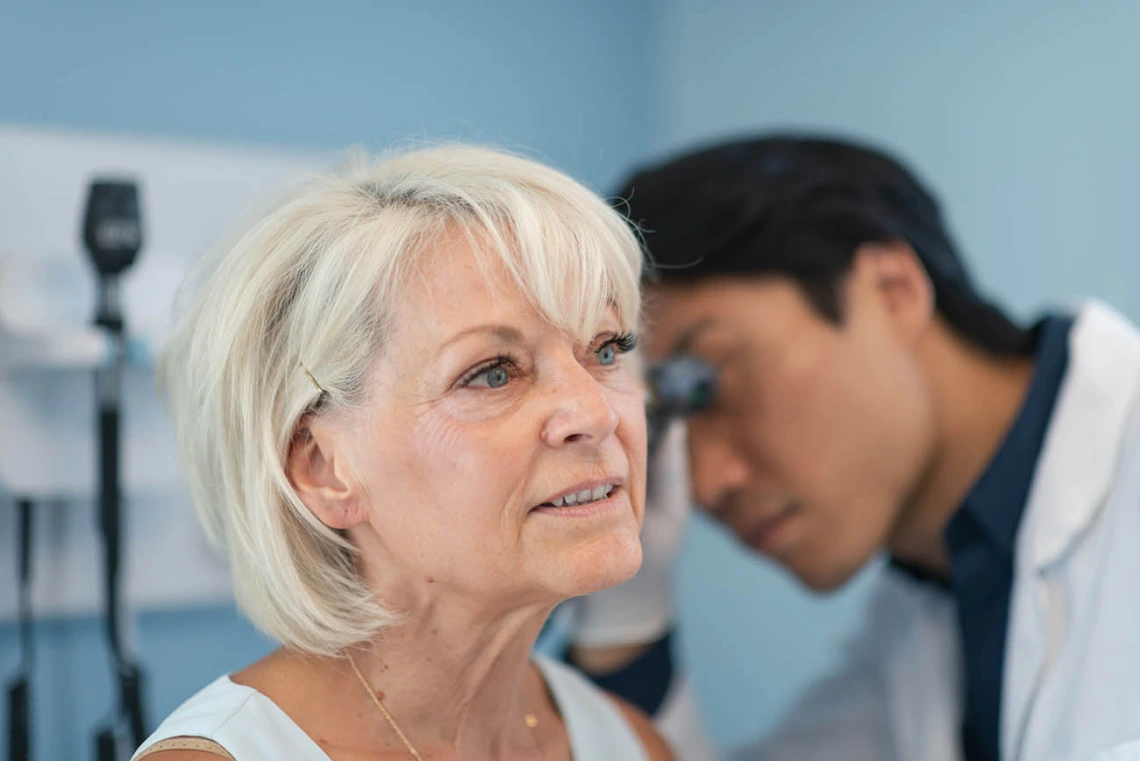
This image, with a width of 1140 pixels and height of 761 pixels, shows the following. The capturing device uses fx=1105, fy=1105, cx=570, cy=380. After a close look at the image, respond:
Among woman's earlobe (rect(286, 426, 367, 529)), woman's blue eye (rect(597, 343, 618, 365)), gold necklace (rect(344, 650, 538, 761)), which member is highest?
woman's blue eye (rect(597, 343, 618, 365))

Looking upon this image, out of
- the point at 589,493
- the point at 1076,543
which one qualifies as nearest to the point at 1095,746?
the point at 1076,543

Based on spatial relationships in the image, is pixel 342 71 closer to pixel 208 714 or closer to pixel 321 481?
pixel 321 481

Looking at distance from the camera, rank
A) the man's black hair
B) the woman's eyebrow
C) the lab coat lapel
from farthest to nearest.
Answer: the man's black hair < the lab coat lapel < the woman's eyebrow

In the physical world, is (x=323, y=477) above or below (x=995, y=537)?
above

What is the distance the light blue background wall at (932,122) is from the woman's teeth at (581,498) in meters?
0.92

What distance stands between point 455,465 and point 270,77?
34.1 inches

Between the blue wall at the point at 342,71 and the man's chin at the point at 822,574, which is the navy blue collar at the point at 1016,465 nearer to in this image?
the man's chin at the point at 822,574

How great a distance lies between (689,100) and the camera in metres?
1.81

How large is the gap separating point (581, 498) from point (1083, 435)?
65 centimetres

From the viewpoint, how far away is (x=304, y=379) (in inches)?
30.6

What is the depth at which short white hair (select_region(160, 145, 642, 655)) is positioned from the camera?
0.76 m

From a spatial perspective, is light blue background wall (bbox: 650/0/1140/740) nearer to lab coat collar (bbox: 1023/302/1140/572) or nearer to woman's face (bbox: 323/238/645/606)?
lab coat collar (bbox: 1023/302/1140/572)

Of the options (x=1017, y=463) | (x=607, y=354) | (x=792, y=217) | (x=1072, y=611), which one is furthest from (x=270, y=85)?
(x=1072, y=611)

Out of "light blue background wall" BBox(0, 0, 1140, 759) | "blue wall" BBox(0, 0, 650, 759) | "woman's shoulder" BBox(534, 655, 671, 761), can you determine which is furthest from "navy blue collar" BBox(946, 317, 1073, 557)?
"blue wall" BBox(0, 0, 650, 759)
